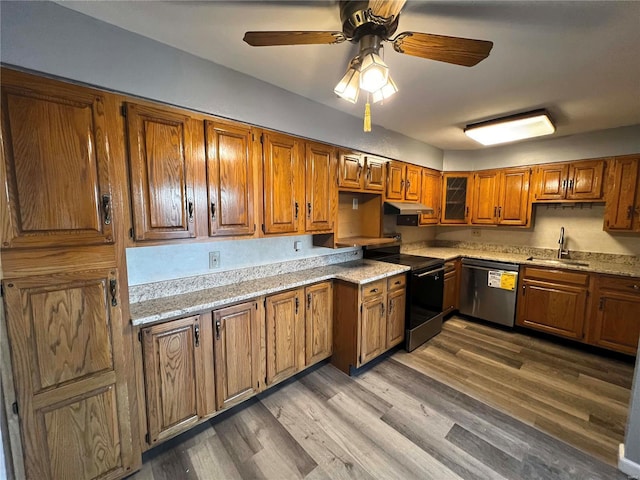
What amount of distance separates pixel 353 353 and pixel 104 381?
1.83 meters

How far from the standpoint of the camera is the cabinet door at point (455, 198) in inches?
158

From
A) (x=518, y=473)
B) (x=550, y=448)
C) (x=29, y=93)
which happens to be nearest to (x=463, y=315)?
(x=550, y=448)

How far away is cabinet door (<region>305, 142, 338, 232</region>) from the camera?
2357mm

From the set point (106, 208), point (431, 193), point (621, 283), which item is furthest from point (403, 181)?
point (106, 208)

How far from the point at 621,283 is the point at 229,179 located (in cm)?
396

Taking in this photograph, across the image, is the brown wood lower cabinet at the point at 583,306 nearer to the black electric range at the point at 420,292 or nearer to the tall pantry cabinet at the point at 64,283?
the black electric range at the point at 420,292

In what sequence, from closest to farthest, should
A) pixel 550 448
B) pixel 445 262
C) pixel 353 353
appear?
1. pixel 550 448
2. pixel 353 353
3. pixel 445 262

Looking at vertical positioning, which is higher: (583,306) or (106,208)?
(106,208)

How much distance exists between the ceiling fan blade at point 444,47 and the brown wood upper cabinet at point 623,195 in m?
3.05

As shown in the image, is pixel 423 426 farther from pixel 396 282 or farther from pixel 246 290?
pixel 246 290

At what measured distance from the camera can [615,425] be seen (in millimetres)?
1918

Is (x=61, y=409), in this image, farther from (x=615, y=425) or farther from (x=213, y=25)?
(x=615, y=425)

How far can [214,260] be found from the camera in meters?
2.10

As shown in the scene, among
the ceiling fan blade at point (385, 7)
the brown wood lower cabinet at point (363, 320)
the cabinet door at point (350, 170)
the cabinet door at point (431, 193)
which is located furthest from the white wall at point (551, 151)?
the ceiling fan blade at point (385, 7)
